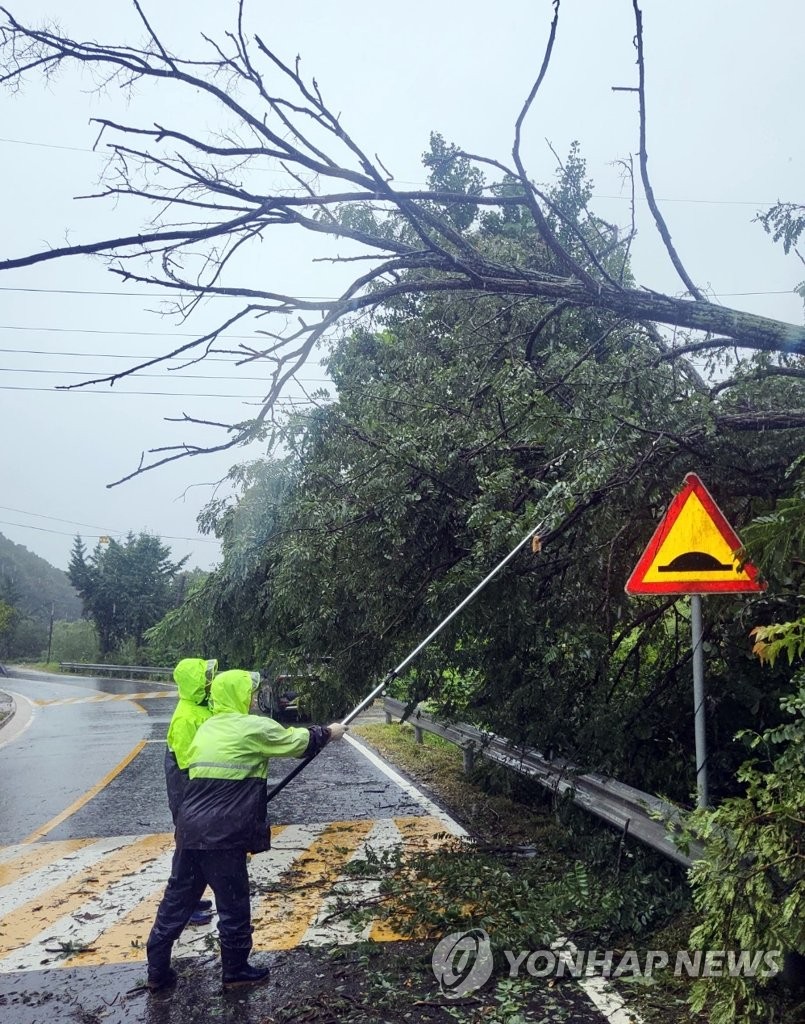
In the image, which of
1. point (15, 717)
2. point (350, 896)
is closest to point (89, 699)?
point (15, 717)

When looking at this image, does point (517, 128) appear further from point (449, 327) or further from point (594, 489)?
point (449, 327)

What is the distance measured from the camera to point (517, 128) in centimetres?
489

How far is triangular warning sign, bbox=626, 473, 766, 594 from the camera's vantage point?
439cm

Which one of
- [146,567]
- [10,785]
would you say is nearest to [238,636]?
[10,785]

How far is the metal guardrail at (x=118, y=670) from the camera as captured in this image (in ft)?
144

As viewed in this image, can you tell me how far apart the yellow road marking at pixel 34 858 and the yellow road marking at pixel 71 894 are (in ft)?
1.42

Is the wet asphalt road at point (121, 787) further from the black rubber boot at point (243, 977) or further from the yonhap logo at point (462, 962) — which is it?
the black rubber boot at point (243, 977)

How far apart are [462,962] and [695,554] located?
2.35 metres

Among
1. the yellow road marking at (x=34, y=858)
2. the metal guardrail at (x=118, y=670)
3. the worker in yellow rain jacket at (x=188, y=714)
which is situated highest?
the worker in yellow rain jacket at (x=188, y=714)

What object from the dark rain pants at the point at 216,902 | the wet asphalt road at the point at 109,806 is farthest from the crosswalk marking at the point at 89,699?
the dark rain pants at the point at 216,902

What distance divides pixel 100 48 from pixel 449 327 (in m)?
5.73

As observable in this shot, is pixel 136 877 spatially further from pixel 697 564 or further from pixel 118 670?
pixel 118 670

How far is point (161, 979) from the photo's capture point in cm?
438

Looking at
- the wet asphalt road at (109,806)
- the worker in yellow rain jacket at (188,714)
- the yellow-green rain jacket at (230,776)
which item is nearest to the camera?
the wet asphalt road at (109,806)
